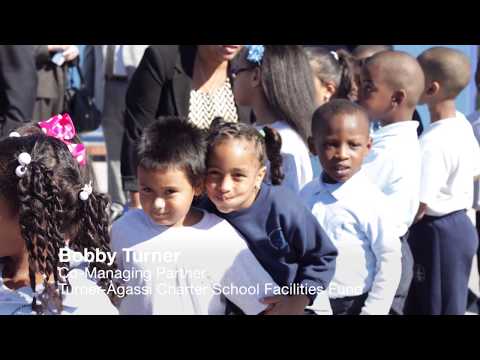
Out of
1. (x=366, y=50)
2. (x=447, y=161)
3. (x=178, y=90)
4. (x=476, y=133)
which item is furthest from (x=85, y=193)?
(x=366, y=50)

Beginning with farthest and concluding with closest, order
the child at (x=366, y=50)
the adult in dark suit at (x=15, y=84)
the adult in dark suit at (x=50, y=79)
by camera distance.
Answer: the adult in dark suit at (x=50, y=79), the child at (x=366, y=50), the adult in dark suit at (x=15, y=84)

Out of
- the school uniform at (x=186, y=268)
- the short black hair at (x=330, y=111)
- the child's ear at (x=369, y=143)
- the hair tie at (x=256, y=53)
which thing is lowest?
the school uniform at (x=186, y=268)

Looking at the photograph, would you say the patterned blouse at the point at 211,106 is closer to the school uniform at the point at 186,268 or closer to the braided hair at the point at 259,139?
the braided hair at the point at 259,139

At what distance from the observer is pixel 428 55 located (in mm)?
3627

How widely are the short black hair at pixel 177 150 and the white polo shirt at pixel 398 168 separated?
0.67 m

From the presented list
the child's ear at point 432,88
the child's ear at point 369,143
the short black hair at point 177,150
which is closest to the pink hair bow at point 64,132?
the short black hair at point 177,150

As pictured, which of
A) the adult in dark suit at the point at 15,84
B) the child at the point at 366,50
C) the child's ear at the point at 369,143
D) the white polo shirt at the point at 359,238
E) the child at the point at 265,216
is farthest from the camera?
the child at the point at 366,50

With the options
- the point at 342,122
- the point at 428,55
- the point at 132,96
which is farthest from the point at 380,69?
the point at 132,96

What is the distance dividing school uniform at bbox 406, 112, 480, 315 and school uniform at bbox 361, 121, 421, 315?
0.10 m

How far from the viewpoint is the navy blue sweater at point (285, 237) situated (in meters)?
3.00

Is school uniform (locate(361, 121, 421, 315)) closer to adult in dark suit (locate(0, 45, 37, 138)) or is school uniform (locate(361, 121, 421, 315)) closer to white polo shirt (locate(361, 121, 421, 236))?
white polo shirt (locate(361, 121, 421, 236))

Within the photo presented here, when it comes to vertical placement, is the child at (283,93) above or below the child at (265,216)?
above

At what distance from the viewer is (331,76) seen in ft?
12.1

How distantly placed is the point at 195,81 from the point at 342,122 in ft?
1.98
